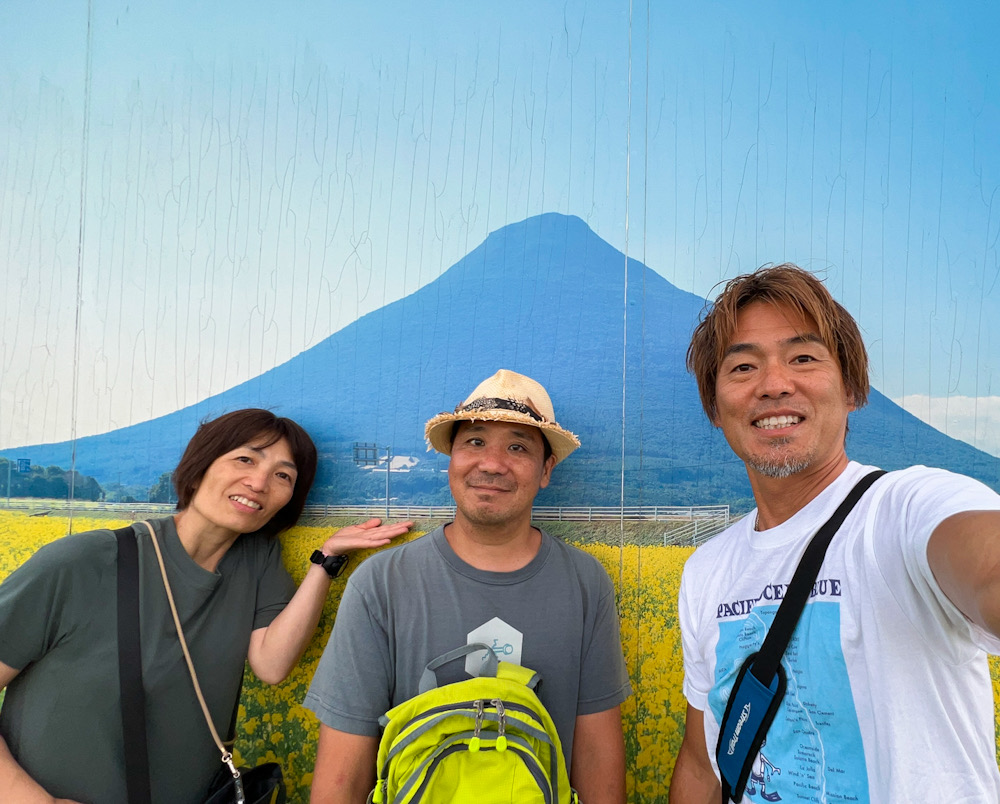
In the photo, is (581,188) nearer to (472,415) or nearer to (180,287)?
(472,415)

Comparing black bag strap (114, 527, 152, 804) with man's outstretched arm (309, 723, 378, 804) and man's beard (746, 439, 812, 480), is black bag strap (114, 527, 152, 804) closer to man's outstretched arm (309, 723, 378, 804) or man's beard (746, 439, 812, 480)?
man's outstretched arm (309, 723, 378, 804)

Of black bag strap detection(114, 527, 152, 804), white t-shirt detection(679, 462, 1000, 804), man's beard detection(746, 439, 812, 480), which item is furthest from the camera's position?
black bag strap detection(114, 527, 152, 804)

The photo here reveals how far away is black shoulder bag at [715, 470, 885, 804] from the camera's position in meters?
1.44

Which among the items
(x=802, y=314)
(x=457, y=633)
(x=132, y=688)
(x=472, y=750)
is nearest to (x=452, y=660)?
(x=457, y=633)

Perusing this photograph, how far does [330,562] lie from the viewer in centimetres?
252

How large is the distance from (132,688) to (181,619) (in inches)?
9.8

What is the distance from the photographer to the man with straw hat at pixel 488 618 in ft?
7.03

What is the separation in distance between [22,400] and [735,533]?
316 centimetres

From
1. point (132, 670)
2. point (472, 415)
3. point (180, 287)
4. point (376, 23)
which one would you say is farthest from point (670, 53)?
point (132, 670)

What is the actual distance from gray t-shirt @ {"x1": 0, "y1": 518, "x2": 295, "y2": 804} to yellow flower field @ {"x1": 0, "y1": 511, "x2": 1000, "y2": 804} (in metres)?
0.30

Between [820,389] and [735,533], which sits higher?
[820,389]

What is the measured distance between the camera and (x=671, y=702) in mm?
2480

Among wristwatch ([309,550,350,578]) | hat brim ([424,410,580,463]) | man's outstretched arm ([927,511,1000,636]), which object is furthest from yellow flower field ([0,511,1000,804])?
man's outstretched arm ([927,511,1000,636])

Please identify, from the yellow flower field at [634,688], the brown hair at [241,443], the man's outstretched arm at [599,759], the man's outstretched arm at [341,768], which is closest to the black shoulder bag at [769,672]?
the man's outstretched arm at [599,759]
